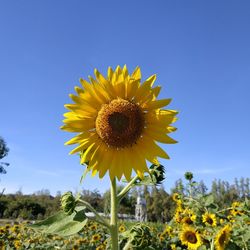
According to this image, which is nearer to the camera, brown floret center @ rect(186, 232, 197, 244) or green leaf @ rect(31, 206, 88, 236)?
green leaf @ rect(31, 206, 88, 236)

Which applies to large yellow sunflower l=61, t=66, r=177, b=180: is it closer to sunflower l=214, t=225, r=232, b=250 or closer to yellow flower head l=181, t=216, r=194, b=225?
sunflower l=214, t=225, r=232, b=250

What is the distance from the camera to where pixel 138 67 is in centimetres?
221

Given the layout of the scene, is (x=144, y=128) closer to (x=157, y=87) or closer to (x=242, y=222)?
(x=157, y=87)

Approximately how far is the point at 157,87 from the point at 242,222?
13.4ft

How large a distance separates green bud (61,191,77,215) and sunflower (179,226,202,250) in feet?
10.4

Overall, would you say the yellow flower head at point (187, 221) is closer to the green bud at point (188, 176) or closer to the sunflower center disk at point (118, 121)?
the green bud at point (188, 176)

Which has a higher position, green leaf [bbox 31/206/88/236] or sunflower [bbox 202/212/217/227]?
sunflower [bbox 202/212/217/227]

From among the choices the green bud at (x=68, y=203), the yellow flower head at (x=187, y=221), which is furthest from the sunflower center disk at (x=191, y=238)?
the green bud at (x=68, y=203)

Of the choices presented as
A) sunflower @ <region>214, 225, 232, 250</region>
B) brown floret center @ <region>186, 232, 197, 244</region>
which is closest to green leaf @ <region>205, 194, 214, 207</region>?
brown floret center @ <region>186, 232, 197, 244</region>

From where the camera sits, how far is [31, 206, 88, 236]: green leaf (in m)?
1.99

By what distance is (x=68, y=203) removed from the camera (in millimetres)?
2199

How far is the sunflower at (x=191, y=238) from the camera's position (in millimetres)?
4957

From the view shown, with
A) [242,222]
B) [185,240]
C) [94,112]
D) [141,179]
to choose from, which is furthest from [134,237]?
[242,222]

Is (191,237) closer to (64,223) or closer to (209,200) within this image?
(209,200)
